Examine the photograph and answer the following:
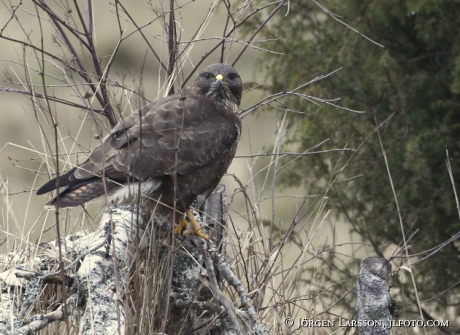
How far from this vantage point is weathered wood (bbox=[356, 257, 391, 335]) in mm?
2715

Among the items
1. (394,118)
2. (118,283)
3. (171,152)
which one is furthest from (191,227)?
(394,118)

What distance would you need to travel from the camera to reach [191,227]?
3.74 m

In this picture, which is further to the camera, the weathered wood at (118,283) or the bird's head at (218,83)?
the bird's head at (218,83)

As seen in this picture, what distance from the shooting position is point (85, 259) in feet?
9.52

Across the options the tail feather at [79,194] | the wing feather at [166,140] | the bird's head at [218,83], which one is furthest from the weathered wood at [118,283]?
the bird's head at [218,83]

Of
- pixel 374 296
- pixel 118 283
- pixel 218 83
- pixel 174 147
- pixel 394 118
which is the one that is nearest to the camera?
pixel 374 296

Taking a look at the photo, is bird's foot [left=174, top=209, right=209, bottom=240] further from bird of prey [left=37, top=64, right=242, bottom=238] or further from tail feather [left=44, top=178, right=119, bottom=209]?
tail feather [left=44, top=178, right=119, bottom=209]

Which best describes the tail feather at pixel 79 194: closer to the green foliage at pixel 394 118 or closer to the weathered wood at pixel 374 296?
the weathered wood at pixel 374 296

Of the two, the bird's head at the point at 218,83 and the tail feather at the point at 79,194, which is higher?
the bird's head at the point at 218,83

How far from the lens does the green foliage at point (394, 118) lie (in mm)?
5016

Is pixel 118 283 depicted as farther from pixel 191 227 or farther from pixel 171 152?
pixel 171 152

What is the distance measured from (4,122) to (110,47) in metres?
2.44

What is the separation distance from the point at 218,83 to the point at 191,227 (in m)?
1.03

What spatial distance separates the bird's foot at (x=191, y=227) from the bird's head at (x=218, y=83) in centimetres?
82
